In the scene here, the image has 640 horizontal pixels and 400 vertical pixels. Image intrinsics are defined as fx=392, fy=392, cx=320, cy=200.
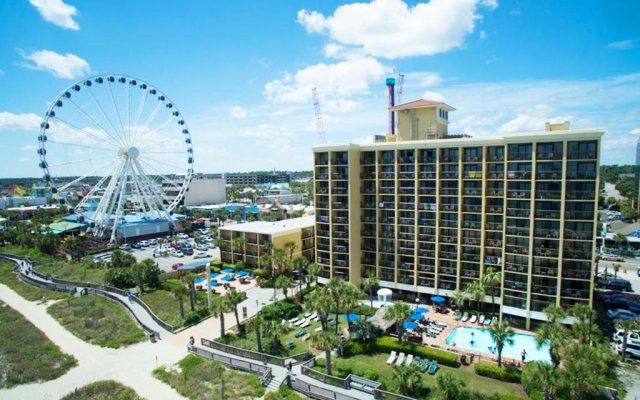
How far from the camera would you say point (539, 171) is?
4894 cm

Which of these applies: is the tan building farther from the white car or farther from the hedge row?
the hedge row

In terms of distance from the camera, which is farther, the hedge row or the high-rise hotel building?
the high-rise hotel building

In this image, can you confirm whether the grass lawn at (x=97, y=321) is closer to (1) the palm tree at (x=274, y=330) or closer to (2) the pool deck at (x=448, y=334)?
(1) the palm tree at (x=274, y=330)

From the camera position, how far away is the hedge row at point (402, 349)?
42.2m

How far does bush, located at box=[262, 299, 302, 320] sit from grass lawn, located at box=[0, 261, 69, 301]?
1634 inches

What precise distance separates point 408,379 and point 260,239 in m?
49.5

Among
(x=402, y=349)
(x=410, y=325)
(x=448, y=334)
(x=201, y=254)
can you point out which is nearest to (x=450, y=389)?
(x=402, y=349)

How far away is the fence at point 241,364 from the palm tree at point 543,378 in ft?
77.3

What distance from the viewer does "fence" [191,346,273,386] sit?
1560 inches

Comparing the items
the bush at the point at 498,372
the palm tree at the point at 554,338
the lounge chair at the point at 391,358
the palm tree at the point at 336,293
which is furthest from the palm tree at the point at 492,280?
the palm tree at the point at 336,293

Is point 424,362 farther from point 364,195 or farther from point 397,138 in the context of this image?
point 397,138

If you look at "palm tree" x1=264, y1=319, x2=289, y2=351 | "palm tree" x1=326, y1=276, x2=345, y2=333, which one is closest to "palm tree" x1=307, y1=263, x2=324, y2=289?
"palm tree" x1=326, y1=276, x2=345, y2=333

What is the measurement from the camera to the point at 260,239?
259 feet

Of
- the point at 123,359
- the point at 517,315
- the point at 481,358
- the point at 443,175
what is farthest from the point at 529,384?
the point at 123,359
